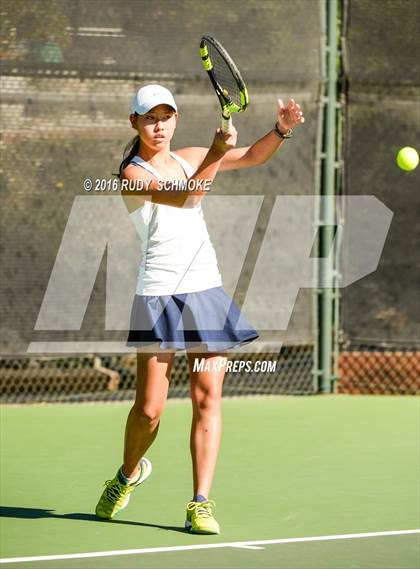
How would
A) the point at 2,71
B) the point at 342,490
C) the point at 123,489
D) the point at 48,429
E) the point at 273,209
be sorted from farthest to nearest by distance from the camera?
the point at 273,209 → the point at 2,71 → the point at 48,429 → the point at 342,490 → the point at 123,489

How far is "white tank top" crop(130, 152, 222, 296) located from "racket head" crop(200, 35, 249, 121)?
14.8 inches

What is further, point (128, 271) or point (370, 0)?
point (370, 0)

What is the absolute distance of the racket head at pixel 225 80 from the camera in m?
5.18

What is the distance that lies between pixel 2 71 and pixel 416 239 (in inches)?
116

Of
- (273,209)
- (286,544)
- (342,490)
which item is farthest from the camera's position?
(273,209)

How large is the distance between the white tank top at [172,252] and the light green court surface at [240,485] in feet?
2.98

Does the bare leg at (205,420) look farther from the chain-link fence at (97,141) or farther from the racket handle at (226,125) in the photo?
the chain-link fence at (97,141)

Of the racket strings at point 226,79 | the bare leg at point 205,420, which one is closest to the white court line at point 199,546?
the bare leg at point 205,420

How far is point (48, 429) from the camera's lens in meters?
7.82

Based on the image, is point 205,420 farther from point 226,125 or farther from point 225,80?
point 225,80

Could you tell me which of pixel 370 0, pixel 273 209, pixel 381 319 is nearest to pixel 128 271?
pixel 273 209

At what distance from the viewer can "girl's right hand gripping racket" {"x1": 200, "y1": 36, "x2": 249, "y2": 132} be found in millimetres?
5125

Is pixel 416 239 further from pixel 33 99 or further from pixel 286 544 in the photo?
pixel 286 544

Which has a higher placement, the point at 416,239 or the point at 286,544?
the point at 416,239
